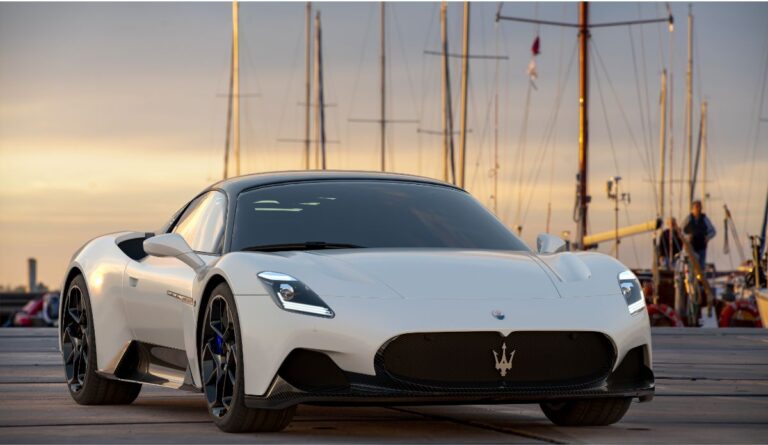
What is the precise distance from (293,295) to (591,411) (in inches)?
67.2

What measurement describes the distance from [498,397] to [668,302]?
28270mm

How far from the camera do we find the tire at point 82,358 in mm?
9508

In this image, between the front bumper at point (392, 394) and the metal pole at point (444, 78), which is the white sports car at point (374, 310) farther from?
the metal pole at point (444, 78)

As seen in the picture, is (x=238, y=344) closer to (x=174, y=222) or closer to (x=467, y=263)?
(x=467, y=263)

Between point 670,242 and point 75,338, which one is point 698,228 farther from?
point 75,338

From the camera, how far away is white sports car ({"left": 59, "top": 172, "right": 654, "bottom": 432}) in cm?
705

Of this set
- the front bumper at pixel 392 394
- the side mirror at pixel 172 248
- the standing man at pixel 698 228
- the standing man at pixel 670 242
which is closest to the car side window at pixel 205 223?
the side mirror at pixel 172 248

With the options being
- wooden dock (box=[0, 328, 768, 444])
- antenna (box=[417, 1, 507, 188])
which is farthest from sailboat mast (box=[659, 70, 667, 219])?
wooden dock (box=[0, 328, 768, 444])

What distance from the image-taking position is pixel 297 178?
8875 mm

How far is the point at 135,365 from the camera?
9.14 metres

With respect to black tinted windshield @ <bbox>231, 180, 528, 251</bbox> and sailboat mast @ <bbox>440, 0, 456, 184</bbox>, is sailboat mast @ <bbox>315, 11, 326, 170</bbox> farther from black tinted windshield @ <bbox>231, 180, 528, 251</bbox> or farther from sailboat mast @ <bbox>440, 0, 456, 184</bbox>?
black tinted windshield @ <bbox>231, 180, 528, 251</bbox>

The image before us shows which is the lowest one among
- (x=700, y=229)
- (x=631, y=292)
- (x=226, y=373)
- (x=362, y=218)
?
(x=700, y=229)

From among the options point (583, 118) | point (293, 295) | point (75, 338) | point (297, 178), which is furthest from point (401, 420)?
point (583, 118)

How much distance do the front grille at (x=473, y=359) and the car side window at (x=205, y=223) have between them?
1.61 metres
